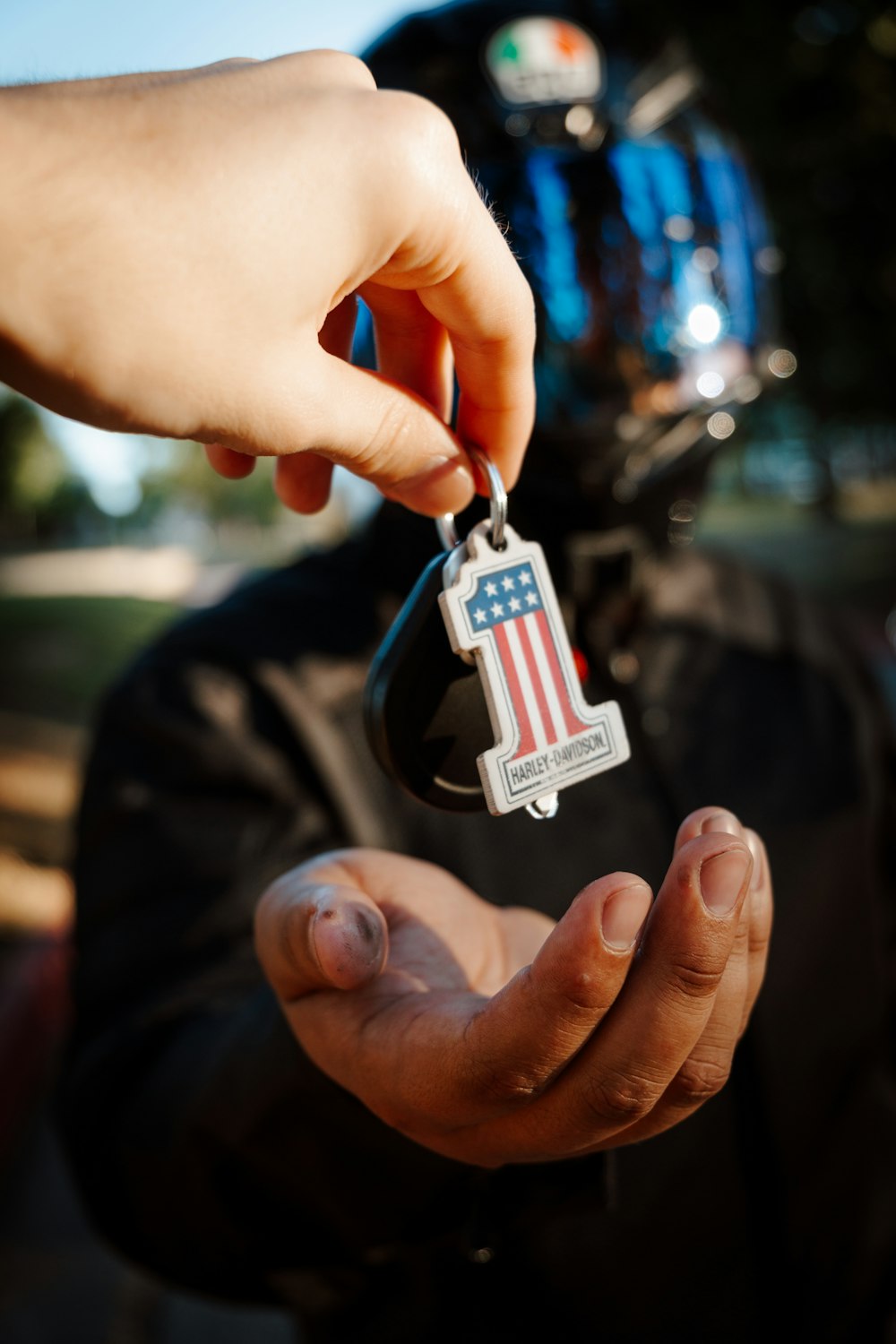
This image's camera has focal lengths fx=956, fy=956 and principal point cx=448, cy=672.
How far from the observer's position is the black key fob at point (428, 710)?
53cm

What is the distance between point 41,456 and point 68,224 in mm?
3686

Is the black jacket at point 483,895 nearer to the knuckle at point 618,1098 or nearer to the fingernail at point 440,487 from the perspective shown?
the knuckle at point 618,1098

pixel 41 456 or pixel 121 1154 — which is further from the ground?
pixel 41 456

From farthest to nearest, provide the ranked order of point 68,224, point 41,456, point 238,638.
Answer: point 41,456, point 238,638, point 68,224

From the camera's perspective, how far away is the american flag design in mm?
513

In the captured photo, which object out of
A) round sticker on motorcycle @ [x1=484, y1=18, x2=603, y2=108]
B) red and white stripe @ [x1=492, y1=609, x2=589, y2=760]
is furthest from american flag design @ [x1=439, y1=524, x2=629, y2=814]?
round sticker on motorcycle @ [x1=484, y1=18, x2=603, y2=108]

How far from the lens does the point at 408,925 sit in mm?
635

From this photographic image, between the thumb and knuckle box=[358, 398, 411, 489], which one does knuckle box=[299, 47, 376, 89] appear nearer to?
knuckle box=[358, 398, 411, 489]

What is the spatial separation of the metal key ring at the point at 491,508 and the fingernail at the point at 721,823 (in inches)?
7.6

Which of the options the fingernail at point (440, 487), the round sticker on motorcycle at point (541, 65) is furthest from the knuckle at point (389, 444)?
the round sticker on motorcycle at point (541, 65)

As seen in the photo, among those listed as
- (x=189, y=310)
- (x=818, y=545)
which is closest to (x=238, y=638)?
(x=189, y=310)

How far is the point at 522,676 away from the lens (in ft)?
1.73

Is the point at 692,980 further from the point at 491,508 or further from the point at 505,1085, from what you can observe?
the point at 491,508

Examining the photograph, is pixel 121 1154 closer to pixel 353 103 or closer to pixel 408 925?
pixel 408 925
